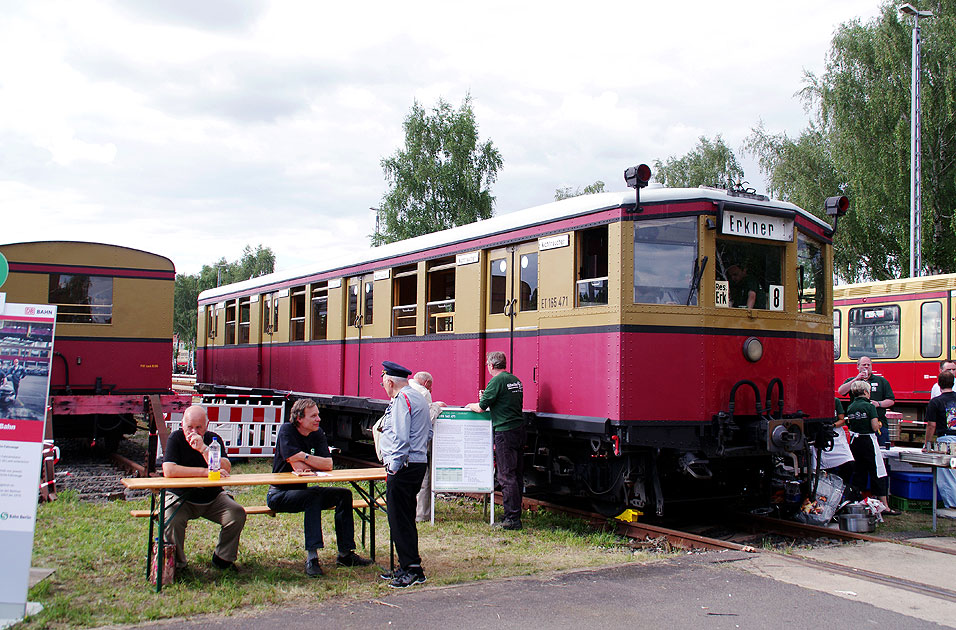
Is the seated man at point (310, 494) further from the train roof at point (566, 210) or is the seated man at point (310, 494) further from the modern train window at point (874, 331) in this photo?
the modern train window at point (874, 331)

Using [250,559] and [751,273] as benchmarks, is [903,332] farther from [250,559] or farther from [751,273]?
[250,559]

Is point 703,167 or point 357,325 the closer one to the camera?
point 357,325

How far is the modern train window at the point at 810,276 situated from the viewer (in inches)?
350

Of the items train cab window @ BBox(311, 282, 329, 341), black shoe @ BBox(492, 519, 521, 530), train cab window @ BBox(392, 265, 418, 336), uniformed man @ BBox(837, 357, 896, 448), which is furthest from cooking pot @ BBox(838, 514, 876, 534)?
train cab window @ BBox(311, 282, 329, 341)

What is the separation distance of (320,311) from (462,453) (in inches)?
245

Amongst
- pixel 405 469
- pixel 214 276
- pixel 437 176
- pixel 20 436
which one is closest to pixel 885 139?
pixel 437 176

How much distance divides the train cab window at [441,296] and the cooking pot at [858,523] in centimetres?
492

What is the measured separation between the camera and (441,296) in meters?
10.9

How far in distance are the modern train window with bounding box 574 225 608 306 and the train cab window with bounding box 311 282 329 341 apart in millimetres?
6405

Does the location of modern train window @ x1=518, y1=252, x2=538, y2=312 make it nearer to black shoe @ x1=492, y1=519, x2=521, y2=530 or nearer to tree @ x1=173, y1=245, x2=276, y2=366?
black shoe @ x1=492, y1=519, x2=521, y2=530

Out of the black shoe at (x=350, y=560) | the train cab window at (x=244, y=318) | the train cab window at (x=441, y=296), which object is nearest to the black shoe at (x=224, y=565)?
the black shoe at (x=350, y=560)

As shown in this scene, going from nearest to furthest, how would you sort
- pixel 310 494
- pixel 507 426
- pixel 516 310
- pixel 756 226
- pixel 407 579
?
pixel 407 579 → pixel 310 494 → pixel 756 226 → pixel 507 426 → pixel 516 310

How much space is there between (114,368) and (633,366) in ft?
28.4

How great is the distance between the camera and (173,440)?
6281mm
